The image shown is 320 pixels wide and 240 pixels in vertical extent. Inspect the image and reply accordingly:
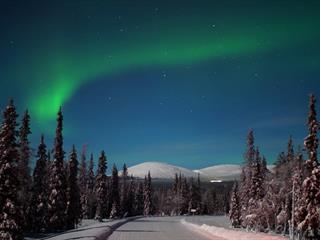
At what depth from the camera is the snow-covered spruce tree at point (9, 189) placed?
44000 mm

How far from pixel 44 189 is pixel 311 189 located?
39.0 meters

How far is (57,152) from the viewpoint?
7250 cm

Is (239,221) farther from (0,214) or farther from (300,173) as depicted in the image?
(0,214)

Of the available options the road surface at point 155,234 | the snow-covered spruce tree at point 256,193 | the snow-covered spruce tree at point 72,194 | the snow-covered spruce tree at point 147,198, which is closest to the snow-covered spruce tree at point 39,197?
the snow-covered spruce tree at point 72,194

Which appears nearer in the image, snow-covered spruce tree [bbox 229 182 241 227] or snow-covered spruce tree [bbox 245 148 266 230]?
snow-covered spruce tree [bbox 245 148 266 230]

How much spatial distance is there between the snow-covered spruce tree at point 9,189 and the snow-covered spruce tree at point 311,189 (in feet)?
103

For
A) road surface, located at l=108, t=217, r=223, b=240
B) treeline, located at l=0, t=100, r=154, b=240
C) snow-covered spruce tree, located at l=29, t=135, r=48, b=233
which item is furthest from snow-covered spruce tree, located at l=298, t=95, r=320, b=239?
snow-covered spruce tree, located at l=29, t=135, r=48, b=233

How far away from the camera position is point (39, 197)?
70688 millimetres

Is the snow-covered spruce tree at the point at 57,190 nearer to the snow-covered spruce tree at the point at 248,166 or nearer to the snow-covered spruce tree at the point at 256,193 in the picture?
the snow-covered spruce tree at the point at 256,193

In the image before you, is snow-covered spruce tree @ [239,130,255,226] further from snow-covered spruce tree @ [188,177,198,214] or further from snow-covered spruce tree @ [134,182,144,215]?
snow-covered spruce tree @ [188,177,198,214]

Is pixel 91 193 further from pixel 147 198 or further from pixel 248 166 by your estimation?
pixel 248 166

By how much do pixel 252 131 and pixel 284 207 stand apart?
587 inches

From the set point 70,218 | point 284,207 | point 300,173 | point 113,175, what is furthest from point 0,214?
point 113,175

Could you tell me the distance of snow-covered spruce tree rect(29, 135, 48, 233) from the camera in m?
70.1
